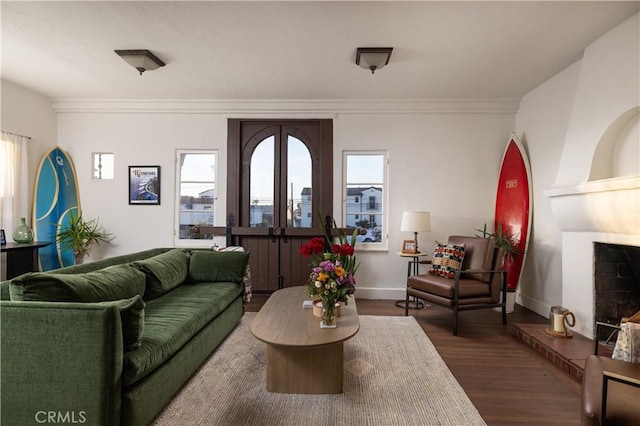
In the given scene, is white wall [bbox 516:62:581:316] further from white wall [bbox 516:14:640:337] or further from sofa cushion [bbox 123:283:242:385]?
sofa cushion [bbox 123:283:242:385]

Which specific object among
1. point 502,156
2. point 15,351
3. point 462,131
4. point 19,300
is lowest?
point 15,351

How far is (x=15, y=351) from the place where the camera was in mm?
1589

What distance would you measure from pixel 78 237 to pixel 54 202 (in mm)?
668

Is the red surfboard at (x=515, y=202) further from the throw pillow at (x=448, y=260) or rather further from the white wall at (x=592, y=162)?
the throw pillow at (x=448, y=260)

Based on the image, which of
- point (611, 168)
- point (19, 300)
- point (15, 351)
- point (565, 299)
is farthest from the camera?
point (565, 299)

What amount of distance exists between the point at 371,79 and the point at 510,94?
201 cm

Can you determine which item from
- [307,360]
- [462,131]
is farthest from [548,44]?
[307,360]

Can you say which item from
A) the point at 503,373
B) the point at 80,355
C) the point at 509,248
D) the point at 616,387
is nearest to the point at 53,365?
the point at 80,355

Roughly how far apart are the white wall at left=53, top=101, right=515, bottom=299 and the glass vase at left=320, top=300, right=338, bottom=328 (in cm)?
260

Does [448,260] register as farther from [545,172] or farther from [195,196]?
[195,196]

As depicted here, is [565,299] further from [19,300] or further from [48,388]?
[19,300]

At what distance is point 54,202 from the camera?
4.80m

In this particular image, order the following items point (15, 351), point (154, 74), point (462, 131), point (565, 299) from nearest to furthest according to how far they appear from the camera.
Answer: point (15, 351) → point (565, 299) → point (154, 74) → point (462, 131)

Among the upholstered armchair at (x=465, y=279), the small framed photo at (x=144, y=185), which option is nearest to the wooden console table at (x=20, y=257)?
the small framed photo at (x=144, y=185)
